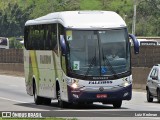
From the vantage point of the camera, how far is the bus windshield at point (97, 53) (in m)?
25.6

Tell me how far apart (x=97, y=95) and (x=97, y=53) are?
1.40 metres

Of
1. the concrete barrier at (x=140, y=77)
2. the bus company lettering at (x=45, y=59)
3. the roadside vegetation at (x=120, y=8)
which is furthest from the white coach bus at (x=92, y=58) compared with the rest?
the roadside vegetation at (x=120, y=8)

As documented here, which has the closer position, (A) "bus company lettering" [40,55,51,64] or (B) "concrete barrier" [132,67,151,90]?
(A) "bus company lettering" [40,55,51,64]

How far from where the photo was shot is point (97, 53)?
25672mm

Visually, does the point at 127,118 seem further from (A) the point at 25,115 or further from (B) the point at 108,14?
(B) the point at 108,14

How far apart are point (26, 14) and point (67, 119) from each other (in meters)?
134

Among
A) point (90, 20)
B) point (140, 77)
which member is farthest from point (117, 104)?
point (140, 77)

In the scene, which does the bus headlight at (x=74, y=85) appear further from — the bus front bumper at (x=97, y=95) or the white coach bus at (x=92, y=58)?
the bus front bumper at (x=97, y=95)

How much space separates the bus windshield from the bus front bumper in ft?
1.96

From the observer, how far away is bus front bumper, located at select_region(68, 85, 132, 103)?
83.5 ft

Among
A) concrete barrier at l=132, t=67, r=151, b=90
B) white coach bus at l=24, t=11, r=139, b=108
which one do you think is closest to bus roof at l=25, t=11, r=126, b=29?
white coach bus at l=24, t=11, r=139, b=108

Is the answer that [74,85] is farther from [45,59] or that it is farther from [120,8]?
[120,8]

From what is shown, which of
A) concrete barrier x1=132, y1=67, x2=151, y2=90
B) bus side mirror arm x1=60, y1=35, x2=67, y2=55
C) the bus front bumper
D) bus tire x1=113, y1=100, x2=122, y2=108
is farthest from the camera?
concrete barrier x1=132, y1=67, x2=151, y2=90

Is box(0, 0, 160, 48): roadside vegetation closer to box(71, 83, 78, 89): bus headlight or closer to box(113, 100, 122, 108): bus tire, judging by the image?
box(113, 100, 122, 108): bus tire
